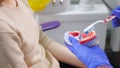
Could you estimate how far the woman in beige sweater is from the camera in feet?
2.30

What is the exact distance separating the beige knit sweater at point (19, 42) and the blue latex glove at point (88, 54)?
140 mm

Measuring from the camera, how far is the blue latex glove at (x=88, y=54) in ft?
3.02

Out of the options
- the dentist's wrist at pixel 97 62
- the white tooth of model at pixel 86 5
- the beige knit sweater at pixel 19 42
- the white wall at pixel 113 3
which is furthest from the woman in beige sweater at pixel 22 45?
the white wall at pixel 113 3

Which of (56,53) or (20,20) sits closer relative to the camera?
(20,20)

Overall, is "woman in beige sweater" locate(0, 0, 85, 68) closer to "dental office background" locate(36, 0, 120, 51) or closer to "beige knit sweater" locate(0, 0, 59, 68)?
"beige knit sweater" locate(0, 0, 59, 68)

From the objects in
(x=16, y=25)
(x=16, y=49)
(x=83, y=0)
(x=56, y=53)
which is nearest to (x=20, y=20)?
(x=16, y=25)

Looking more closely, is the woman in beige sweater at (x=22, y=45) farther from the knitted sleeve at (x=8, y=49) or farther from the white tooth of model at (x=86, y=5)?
the white tooth of model at (x=86, y=5)

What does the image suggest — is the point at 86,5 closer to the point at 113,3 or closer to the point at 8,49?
the point at 113,3

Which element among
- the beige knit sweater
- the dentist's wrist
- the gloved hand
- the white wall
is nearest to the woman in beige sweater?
the beige knit sweater

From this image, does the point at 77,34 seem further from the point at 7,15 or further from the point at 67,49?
the point at 7,15

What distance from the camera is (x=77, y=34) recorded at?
1158 mm

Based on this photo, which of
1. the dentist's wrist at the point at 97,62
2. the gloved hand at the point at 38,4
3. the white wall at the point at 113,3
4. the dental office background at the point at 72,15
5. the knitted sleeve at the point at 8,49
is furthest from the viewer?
the white wall at the point at 113,3

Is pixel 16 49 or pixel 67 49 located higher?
pixel 16 49

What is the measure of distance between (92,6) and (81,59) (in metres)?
0.77
